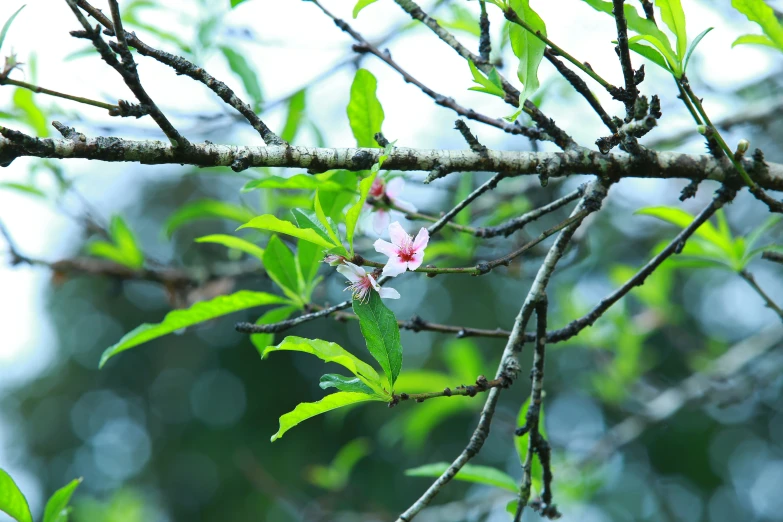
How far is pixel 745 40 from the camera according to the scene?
1.67 metres

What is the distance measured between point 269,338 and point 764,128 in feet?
9.89

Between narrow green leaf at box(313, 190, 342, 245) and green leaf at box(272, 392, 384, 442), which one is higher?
→ narrow green leaf at box(313, 190, 342, 245)

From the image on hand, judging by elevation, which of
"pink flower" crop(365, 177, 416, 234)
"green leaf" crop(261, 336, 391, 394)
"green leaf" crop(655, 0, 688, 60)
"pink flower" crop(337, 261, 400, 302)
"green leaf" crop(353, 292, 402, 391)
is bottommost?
"green leaf" crop(261, 336, 391, 394)

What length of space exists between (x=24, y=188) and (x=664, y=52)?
315cm

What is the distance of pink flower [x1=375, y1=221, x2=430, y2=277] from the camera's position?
1279 mm

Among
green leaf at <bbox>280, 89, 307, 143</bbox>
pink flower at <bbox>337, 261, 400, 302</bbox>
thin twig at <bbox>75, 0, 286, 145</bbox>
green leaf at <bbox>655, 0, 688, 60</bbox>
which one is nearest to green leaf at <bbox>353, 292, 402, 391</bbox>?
pink flower at <bbox>337, 261, 400, 302</bbox>

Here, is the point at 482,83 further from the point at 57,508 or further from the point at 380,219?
the point at 57,508

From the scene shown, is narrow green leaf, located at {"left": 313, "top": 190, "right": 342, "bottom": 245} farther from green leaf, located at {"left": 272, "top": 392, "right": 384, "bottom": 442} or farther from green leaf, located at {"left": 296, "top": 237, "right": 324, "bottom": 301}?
green leaf, located at {"left": 296, "top": 237, "right": 324, "bottom": 301}

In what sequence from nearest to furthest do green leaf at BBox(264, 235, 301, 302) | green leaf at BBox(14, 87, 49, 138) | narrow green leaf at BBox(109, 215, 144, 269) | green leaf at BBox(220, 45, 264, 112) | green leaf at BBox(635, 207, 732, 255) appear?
1. green leaf at BBox(264, 235, 301, 302)
2. green leaf at BBox(635, 207, 732, 255)
3. green leaf at BBox(220, 45, 264, 112)
4. green leaf at BBox(14, 87, 49, 138)
5. narrow green leaf at BBox(109, 215, 144, 269)

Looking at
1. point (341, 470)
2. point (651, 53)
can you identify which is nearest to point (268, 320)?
point (651, 53)

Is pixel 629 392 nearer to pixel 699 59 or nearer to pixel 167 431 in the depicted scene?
pixel 699 59

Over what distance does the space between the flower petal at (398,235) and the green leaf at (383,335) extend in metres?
0.13

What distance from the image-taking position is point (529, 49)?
137 centimetres

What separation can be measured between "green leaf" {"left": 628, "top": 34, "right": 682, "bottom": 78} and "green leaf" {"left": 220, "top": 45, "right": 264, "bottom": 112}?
1.84 m
